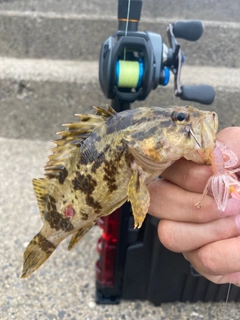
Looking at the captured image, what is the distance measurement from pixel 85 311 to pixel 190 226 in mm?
691

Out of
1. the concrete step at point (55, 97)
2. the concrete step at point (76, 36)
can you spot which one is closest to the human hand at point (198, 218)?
the concrete step at point (55, 97)

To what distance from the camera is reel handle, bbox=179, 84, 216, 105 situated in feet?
2.96

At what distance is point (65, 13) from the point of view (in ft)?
6.66

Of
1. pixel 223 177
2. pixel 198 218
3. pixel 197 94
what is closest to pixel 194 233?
pixel 198 218

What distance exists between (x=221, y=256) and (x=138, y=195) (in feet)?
0.63

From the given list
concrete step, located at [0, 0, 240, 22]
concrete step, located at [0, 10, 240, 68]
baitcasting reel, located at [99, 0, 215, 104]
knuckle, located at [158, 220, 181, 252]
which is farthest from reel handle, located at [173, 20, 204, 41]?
concrete step, located at [0, 0, 240, 22]

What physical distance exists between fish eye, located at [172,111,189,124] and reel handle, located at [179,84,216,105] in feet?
1.22

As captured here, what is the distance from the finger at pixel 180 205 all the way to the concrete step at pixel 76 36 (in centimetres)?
149

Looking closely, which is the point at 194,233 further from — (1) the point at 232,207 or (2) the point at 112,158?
(2) the point at 112,158

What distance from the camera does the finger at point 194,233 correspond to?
0.62m

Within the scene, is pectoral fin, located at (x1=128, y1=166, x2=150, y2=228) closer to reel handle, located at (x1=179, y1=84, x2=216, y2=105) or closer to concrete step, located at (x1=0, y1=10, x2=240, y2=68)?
reel handle, located at (x1=179, y1=84, x2=216, y2=105)

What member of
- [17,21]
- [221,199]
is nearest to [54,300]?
[221,199]

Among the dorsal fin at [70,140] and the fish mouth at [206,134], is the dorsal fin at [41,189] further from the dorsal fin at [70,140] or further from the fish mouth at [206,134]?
the fish mouth at [206,134]

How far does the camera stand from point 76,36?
1.98m
